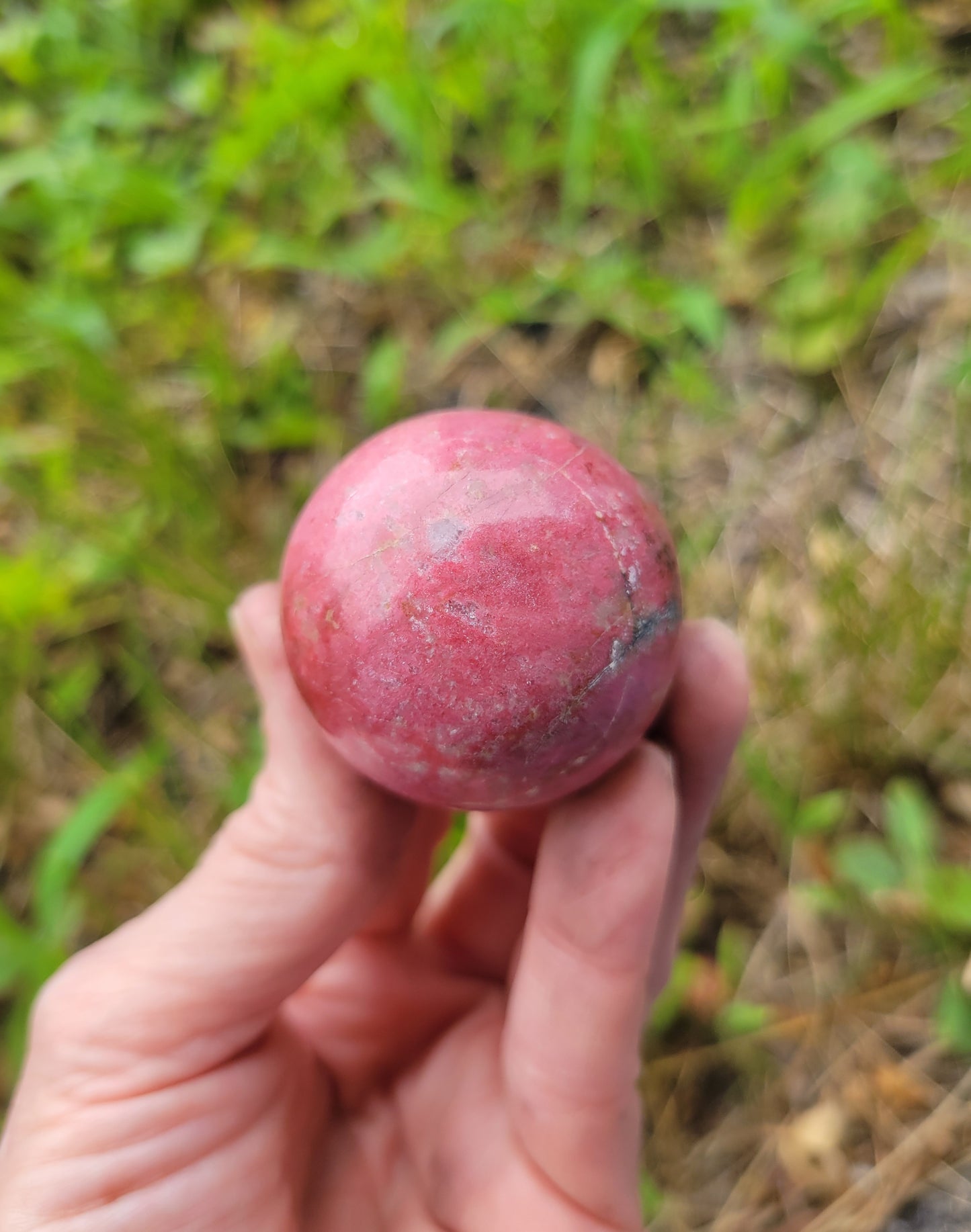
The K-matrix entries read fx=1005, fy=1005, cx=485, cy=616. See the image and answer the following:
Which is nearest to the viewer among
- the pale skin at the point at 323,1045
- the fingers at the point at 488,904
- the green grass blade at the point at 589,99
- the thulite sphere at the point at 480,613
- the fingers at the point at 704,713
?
the thulite sphere at the point at 480,613

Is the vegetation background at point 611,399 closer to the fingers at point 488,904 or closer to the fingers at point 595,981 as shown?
the fingers at point 488,904

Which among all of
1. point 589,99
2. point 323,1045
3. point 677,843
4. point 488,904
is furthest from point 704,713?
point 589,99

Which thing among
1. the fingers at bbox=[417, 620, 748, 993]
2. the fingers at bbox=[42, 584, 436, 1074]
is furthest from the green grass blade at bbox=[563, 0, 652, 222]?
the fingers at bbox=[42, 584, 436, 1074]

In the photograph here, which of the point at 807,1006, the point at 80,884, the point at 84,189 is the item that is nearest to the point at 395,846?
the point at 807,1006

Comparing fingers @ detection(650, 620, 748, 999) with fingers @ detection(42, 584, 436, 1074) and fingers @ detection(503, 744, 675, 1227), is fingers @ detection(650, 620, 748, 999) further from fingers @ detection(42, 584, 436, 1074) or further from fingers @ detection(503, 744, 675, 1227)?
fingers @ detection(42, 584, 436, 1074)

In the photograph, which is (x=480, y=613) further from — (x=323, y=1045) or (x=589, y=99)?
(x=589, y=99)

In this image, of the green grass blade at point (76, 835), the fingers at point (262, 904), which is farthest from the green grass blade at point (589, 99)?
the green grass blade at point (76, 835)
